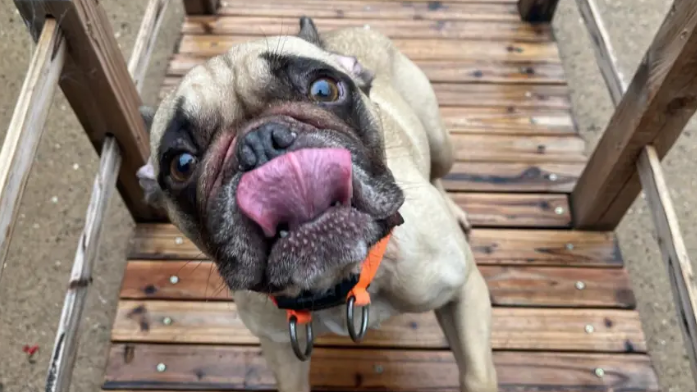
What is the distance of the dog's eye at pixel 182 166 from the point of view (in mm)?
1661

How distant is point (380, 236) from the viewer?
4.95 ft

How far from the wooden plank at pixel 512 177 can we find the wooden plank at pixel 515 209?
39 millimetres

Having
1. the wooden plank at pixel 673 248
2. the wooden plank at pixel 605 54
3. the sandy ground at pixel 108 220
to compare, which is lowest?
the sandy ground at pixel 108 220

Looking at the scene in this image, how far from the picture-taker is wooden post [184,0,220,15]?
3787mm

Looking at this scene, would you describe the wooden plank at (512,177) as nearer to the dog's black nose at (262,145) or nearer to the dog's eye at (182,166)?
the dog's eye at (182,166)

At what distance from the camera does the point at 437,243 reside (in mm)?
2002

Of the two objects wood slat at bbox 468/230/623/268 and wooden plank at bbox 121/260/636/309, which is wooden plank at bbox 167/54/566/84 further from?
wooden plank at bbox 121/260/636/309

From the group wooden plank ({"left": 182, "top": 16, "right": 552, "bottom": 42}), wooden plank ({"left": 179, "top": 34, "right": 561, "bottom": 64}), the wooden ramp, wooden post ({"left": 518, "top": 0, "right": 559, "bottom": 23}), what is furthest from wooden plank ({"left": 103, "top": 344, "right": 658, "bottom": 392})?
wooden post ({"left": 518, "top": 0, "right": 559, "bottom": 23})

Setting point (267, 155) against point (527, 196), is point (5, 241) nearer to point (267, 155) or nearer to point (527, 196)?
point (267, 155)

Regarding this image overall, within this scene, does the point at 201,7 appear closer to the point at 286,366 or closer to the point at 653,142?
the point at 286,366

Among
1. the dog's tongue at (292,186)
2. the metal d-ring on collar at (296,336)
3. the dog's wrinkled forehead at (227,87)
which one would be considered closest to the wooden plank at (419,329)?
the metal d-ring on collar at (296,336)

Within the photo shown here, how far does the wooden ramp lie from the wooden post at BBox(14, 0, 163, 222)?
0.59 m

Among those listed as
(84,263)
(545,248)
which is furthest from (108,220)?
(545,248)

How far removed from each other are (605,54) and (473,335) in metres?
1.62
